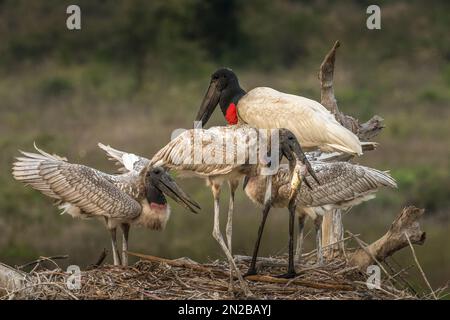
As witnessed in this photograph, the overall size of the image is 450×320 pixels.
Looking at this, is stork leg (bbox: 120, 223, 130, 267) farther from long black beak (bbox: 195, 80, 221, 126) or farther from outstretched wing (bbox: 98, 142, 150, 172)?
long black beak (bbox: 195, 80, 221, 126)

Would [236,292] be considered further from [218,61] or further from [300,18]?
[300,18]

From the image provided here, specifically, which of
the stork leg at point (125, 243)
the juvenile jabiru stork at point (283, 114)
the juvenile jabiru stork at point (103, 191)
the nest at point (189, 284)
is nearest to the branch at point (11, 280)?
the nest at point (189, 284)

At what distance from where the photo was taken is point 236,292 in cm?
795

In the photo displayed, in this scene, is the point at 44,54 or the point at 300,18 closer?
the point at 44,54

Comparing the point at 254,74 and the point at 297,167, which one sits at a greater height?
the point at 254,74

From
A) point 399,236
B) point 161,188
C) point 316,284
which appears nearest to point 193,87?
point 161,188

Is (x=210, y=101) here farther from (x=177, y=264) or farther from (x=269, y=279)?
(x=269, y=279)

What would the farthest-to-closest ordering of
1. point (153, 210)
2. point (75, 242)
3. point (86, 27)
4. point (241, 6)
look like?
point (241, 6) < point (86, 27) < point (75, 242) < point (153, 210)

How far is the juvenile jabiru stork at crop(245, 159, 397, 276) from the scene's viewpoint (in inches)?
339

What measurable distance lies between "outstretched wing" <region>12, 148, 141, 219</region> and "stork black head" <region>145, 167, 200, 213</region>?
0.47 ft

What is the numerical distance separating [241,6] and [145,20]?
13.7 ft

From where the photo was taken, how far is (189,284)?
8.12 meters

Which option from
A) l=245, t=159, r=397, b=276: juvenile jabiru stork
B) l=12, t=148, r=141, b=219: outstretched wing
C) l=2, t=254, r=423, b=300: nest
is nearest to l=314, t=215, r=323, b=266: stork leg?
l=245, t=159, r=397, b=276: juvenile jabiru stork
